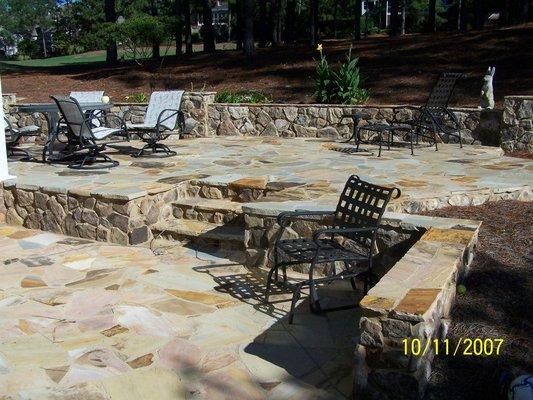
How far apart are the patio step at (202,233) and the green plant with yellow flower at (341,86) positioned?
5344 millimetres

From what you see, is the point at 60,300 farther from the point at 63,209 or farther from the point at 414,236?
the point at 414,236

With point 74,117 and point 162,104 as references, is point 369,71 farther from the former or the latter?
point 74,117

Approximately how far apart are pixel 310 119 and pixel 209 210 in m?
4.87

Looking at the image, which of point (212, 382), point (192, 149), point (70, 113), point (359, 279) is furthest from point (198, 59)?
point (212, 382)

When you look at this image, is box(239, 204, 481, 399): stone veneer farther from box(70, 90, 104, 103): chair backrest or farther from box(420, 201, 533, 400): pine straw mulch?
box(70, 90, 104, 103): chair backrest

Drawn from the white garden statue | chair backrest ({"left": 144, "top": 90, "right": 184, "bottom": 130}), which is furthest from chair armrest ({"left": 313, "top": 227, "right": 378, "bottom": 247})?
the white garden statue

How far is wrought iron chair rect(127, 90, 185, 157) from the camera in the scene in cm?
774

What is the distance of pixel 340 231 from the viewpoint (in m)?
3.54

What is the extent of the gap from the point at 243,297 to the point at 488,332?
1.69 m

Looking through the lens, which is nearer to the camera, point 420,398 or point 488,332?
point 420,398

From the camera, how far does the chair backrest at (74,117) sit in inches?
273

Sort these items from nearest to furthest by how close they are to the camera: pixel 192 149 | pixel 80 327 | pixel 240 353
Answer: pixel 240 353 < pixel 80 327 < pixel 192 149

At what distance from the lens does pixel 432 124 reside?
851 centimetres

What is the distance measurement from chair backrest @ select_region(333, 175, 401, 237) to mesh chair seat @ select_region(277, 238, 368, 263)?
0.20 metres
